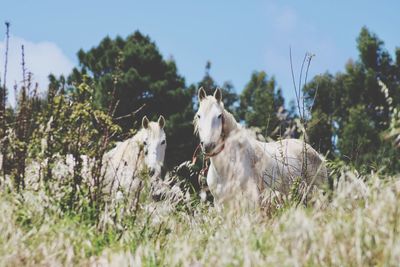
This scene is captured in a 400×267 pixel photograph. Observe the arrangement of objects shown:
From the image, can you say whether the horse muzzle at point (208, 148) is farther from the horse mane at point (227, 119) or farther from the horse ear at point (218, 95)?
the horse ear at point (218, 95)

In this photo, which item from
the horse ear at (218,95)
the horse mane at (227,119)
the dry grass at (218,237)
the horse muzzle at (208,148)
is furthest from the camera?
the horse ear at (218,95)

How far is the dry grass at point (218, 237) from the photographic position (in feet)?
13.9

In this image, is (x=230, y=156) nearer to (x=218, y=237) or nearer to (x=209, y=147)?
(x=209, y=147)

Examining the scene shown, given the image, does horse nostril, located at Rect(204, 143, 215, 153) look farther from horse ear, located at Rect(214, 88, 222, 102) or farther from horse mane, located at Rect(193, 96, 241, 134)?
horse ear, located at Rect(214, 88, 222, 102)

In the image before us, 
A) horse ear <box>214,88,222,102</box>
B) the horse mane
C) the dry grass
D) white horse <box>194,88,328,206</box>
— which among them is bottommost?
the dry grass

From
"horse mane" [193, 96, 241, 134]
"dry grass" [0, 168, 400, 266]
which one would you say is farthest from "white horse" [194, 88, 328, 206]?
"dry grass" [0, 168, 400, 266]

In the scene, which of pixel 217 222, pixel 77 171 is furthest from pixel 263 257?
pixel 77 171

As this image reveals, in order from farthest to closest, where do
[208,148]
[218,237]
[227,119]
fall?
[227,119], [208,148], [218,237]

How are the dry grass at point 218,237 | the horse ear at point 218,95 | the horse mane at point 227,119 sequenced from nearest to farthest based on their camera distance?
the dry grass at point 218,237 < the horse mane at point 227,119 < the horse ear at point 218,95

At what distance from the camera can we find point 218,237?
473 centimetres

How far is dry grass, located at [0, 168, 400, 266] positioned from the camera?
4.25 metres

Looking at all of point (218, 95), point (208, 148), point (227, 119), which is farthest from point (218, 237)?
point (218, 95)

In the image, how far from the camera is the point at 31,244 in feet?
15.6

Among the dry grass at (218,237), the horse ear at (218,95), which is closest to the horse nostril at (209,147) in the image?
the horse ear at (218,95)
